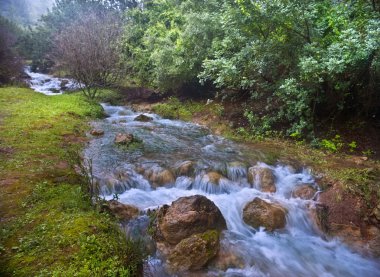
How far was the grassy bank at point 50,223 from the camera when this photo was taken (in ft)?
10.7

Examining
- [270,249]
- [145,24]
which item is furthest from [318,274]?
[145,24]

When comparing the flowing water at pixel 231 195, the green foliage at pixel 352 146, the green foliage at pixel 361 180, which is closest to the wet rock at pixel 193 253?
the flowing water at pixel 231 195

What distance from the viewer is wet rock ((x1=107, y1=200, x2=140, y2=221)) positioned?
18.2 ft

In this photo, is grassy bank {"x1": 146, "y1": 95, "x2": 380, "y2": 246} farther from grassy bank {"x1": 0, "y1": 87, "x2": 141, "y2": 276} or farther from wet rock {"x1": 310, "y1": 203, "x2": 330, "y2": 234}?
grassy bank {"x1": 0, "y1": 87, "x2": 141, "y2": 276}

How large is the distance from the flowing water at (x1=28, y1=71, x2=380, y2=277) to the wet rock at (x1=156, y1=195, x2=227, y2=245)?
0.34 m

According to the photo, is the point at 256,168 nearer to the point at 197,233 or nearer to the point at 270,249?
the point at 270,249

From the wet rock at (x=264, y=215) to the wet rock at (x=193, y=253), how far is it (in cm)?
136

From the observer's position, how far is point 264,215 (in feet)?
19.6

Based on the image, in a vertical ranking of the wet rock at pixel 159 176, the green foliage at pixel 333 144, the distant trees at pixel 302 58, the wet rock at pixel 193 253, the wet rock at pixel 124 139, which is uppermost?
the distant trees at pixel 302 58

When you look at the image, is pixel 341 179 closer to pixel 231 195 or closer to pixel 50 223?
pixel 231 195

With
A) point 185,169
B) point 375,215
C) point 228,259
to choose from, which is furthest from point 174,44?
point 228,259

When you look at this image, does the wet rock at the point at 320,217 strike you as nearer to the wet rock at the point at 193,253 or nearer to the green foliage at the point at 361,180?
the green foliage at the point at 361,180

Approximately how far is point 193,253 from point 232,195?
2572 mm

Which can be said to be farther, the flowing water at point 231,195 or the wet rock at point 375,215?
the wet rock at point 375,215
